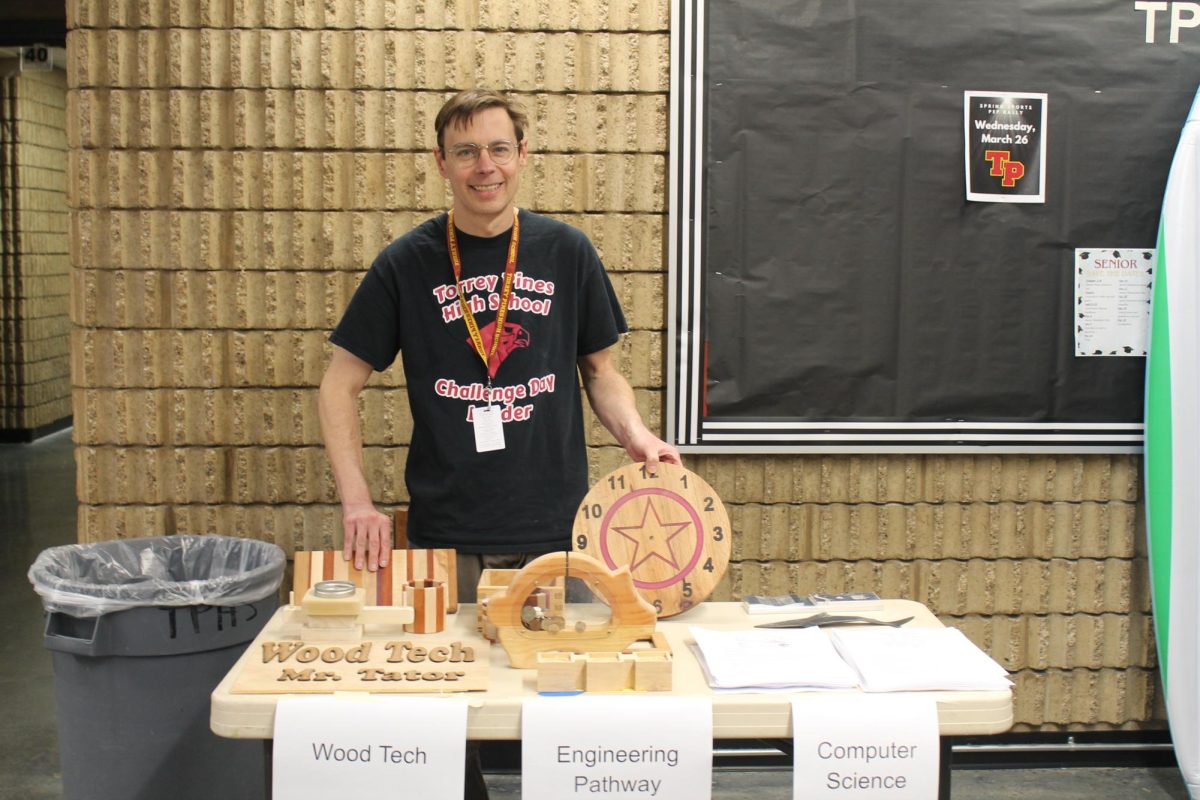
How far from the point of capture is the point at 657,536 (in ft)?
7.41

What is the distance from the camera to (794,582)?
11.8ft

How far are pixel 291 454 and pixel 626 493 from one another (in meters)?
1.51

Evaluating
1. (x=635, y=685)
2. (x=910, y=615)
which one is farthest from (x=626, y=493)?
(x=910, y=615)

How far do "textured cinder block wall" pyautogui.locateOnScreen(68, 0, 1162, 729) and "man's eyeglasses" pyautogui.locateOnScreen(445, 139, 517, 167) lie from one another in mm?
1026

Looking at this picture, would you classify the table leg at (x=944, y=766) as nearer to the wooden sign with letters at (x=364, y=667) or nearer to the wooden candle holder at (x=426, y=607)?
the wooden sign with letters at (x=364, y=667)

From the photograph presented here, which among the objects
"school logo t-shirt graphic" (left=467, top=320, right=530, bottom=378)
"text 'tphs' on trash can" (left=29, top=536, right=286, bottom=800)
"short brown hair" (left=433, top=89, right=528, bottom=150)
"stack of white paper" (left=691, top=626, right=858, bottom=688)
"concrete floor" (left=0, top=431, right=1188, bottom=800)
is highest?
"short brown hair" (left=433, top=89, right=528, bottom=150)

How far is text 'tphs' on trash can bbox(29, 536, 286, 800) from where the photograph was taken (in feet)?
8.52

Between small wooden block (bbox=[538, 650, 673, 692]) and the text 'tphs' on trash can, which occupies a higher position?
small wooden block (bbox=[538, 650, 673, 692])

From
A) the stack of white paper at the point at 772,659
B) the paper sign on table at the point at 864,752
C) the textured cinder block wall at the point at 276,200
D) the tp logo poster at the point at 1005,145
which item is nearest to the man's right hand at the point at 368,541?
the stack of white paper at the point at 772,659

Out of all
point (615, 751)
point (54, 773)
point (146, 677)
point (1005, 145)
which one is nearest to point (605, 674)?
point (615, 751)

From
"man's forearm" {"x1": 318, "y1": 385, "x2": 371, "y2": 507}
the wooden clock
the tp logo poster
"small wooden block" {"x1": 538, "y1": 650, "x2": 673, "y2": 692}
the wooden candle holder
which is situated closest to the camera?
"small wooden block" {"x1": 538, "y1": 650, "x2": 673, "y2": 692}

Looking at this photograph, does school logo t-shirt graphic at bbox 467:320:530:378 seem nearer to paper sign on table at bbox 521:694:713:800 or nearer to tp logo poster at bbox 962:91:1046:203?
paper sign on table at bbox 521:694:713:800

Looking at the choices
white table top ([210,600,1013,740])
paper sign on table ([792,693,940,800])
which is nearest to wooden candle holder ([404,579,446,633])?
white table top ([210,600,1013,740])

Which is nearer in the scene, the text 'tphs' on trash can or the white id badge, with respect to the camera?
the white id badge
